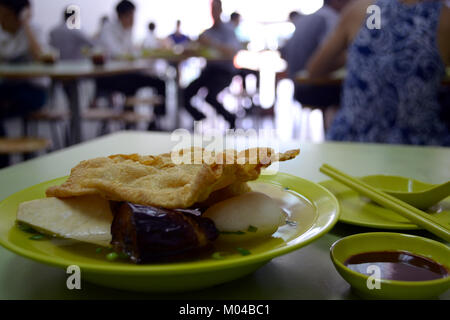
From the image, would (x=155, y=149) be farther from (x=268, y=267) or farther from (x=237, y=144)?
(x=268, y=267)

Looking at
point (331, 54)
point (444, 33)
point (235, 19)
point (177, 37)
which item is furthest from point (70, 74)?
point (177, 37)

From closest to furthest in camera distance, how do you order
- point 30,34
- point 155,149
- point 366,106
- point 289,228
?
1. point 289,228
2. point 155,149
3. point 366,106
4. point 30,34

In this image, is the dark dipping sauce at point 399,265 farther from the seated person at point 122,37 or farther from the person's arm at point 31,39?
the seated person at point 122,37

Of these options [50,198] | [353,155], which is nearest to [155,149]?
[353,155]

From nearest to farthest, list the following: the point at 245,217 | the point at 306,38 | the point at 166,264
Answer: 1. the point at 166,264
2. the point at 245,217
3. the point at 306,38

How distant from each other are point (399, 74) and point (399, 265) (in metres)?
1.69

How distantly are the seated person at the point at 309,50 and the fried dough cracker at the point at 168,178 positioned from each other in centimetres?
355

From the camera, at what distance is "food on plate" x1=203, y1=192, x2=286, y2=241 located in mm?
581

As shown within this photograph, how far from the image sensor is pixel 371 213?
31.6 inches

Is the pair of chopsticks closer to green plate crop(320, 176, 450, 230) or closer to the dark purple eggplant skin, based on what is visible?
green plate crop(320, 176, 450, 230)

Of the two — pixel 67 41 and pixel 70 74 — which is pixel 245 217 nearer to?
pixel 70 74

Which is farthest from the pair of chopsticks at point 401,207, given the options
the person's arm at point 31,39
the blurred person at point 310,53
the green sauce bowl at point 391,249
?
the person's arm at point 31,39
